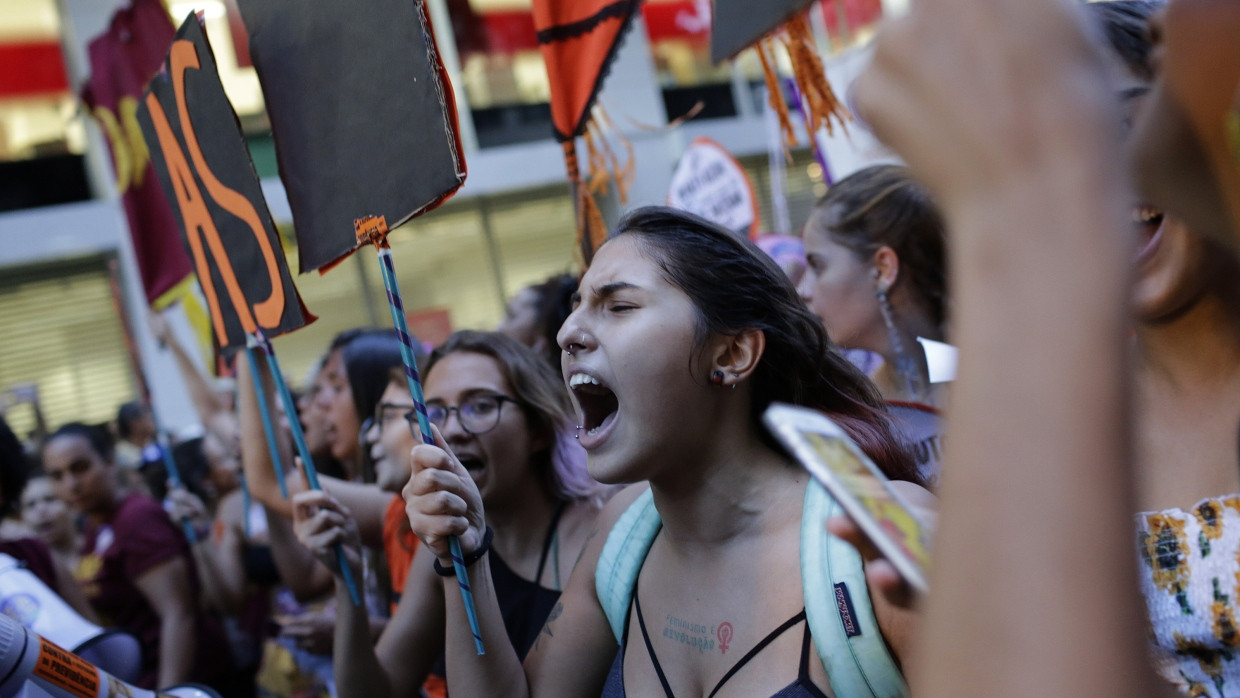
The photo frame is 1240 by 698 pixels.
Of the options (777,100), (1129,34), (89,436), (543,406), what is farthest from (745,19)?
(89,436)

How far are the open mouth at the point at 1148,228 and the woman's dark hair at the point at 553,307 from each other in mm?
2354

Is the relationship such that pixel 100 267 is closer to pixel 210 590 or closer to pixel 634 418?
pixel 210 590

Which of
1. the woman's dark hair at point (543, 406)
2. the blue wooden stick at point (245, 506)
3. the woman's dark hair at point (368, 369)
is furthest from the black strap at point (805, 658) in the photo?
the blue wooden stick at point (245, 506)

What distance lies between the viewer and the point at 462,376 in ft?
9.00

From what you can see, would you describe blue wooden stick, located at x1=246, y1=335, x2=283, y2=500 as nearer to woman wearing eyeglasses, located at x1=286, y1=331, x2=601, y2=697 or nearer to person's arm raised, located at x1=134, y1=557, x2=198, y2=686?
woman wearing eyeglasses, located at x1=286, y1=331, x2=601, y2=697

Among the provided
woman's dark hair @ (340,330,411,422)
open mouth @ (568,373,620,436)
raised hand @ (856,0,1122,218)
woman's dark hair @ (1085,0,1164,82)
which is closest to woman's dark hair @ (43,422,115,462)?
woman's dark hair @ (340,330,411,422)

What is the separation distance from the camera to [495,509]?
268 cm

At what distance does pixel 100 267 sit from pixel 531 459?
9.39 m

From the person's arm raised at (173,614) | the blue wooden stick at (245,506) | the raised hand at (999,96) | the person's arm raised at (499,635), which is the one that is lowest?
the person's arm raised at (173,614)

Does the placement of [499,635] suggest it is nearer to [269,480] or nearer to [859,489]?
[859,489]

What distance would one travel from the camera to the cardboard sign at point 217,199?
2379 millimetres

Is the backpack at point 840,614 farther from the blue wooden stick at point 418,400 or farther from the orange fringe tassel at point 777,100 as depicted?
the orange fringe tassel at point 777,100

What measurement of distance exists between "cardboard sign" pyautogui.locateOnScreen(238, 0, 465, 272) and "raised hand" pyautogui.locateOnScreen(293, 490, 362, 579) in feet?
2.00

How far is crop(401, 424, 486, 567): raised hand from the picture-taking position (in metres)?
1.83
